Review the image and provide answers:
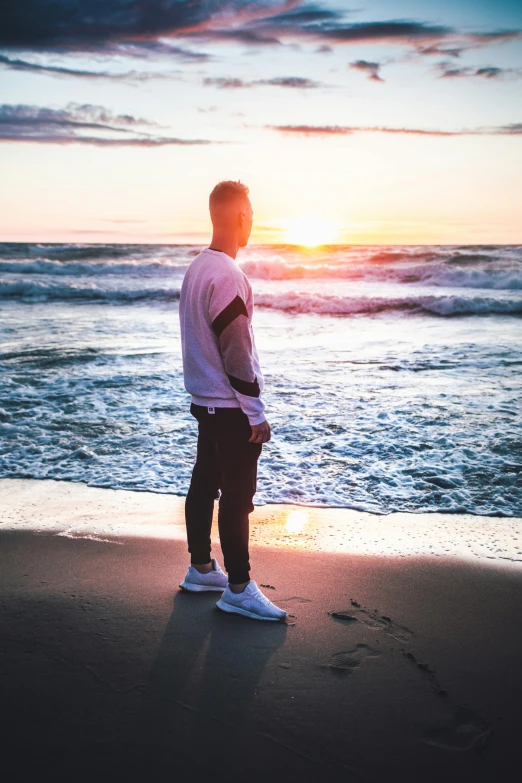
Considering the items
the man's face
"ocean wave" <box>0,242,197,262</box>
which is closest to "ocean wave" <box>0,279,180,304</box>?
"ocean wave" <box>0,242,197,262</box>

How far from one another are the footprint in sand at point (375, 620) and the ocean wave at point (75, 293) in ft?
64.3

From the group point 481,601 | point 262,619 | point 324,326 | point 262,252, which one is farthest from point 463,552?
point 262,252

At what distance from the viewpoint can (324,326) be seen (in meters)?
16.0

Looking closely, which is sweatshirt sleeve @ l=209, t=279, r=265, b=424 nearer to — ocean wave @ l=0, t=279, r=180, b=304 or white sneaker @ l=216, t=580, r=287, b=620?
white sneaker @ l=216, t=580, r=287, b=620

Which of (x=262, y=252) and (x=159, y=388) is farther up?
(x=262, y=252)

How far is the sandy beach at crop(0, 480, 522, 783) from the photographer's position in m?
2.02

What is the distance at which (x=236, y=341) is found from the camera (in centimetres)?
267

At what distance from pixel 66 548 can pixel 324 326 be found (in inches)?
508

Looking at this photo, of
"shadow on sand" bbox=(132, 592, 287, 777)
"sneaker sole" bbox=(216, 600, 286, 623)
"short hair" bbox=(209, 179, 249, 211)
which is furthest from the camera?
"sneaker sole" bbox=(216, 600, 286, 623)

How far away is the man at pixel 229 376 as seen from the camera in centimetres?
267

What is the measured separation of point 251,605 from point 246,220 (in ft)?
5.65

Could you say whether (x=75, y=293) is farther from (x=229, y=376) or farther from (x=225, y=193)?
(x=229, y=376)

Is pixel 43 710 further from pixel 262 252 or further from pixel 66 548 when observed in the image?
pixel 262 252

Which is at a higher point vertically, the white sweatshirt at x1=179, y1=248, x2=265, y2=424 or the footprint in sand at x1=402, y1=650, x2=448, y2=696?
the white sweatshirt at x1=179, y1=248, x2=265, y2=424
